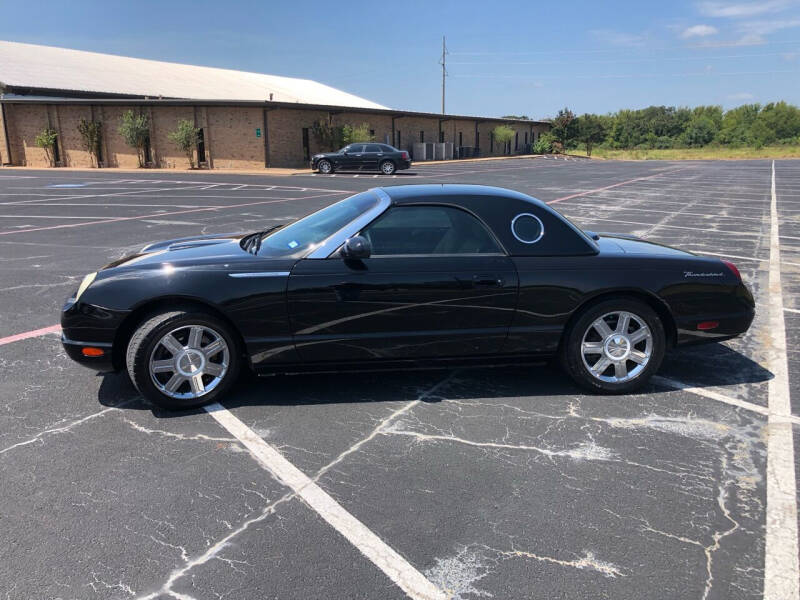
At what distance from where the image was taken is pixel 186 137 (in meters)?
33.2

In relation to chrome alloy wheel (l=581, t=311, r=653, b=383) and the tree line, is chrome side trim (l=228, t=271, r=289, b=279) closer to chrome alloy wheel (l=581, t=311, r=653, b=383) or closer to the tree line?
chrome alloy wheel (l=581, t=311, r=653, b=383)

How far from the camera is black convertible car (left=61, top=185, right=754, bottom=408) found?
3941 millimetres

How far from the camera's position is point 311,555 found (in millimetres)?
→ 2590

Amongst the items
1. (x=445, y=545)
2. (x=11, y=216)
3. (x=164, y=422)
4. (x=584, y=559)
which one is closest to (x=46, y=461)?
(x=164, y=422)

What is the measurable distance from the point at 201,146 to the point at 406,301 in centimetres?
3329

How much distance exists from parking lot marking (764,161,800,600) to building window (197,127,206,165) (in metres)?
33.3

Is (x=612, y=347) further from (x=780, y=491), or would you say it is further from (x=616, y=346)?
(x=780, y=491)

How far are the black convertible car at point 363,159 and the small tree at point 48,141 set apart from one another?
56.8 ft

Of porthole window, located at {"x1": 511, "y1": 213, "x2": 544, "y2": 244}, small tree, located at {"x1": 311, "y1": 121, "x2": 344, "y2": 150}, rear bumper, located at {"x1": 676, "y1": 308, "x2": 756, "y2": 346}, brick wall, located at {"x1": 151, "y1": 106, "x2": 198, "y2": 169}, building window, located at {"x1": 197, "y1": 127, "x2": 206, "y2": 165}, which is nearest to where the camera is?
porthole window, located at {"x1": 511, "y1": 213, "x2": 544, "y2": 244}

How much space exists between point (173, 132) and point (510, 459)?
35128 mm

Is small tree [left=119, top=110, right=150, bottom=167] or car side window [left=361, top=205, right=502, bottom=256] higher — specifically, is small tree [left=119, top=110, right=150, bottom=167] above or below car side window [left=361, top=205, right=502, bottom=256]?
above

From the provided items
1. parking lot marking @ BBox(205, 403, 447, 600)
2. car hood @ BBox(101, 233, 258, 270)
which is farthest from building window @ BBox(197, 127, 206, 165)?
parking lot marking @ BBox(205, 403, 447, 600)

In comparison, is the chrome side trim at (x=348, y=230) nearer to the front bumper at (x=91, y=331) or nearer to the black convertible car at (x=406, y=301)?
the black convertible car at (x=406, y=301)

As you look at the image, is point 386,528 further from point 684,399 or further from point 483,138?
point 483,138
